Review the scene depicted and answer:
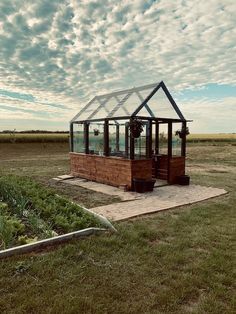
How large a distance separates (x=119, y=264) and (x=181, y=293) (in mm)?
1043

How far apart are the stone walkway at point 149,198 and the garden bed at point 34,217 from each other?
110cm

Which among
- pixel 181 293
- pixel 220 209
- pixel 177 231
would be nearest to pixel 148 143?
pixel 220 209

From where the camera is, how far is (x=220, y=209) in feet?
24.1

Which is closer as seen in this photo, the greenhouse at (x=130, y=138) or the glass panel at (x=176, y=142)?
the greenhouse at (x=130, y=138)

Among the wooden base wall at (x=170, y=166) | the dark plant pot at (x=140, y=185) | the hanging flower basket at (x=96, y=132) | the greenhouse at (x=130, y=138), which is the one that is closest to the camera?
the dark plant pot at (x=140, y=185)

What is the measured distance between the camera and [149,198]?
8633 mm

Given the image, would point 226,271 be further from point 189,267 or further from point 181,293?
point 181,293

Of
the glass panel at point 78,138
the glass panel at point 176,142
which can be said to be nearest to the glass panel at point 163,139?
the glass panel at point 176,142

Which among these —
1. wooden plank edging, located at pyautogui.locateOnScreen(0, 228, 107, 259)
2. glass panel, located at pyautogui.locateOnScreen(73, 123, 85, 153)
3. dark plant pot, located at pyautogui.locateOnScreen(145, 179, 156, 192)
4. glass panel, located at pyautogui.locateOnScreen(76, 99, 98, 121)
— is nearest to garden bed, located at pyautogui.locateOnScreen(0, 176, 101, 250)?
wooden plank edging, located at pyautogui.locateOnScreen(0, 228, 107, 259)

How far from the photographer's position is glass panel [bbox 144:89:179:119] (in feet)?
34.8

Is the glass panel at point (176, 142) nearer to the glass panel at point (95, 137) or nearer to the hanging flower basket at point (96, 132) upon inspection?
the glass panel at point (95, 137)

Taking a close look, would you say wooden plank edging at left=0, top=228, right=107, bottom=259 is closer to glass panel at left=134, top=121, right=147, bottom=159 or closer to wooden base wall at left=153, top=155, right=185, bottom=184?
glass panel at left=134, top=121, right=147, bottom=159

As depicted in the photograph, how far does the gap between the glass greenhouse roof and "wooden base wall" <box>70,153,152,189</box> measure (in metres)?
1.73

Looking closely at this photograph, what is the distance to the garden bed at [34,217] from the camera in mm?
4703
